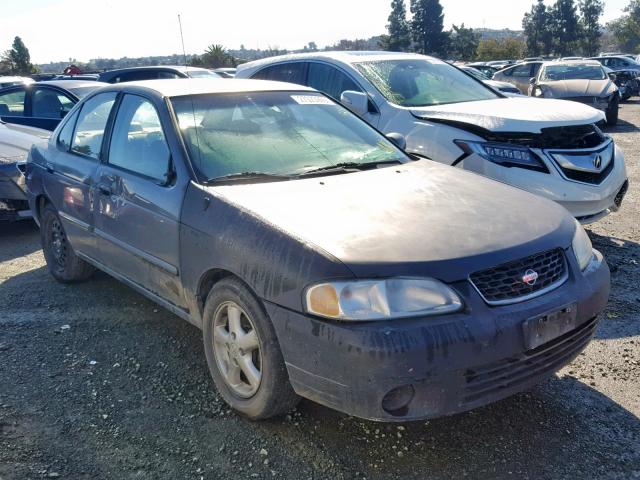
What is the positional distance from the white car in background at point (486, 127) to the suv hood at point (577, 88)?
828 centimetres

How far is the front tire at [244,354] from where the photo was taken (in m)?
2.72

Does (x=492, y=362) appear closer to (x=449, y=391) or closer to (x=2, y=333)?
(x=449, y=391)

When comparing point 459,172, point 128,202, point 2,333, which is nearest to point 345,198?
point 459,172

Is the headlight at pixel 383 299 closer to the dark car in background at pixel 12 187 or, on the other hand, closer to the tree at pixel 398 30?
the dark car in background at pixel 12 187

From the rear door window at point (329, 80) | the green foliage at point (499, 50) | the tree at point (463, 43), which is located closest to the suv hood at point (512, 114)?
the rear door window at point (329, 80)

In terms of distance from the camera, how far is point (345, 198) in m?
3.06

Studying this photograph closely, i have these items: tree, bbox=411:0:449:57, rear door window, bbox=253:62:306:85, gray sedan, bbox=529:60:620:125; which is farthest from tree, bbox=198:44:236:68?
tree, bbox=411:0:449:57

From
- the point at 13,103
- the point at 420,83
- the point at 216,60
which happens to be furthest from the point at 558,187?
the point at 216,60

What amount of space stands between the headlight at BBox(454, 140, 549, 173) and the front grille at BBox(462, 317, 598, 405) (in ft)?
7.96

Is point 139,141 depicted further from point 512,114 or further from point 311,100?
point 512,114

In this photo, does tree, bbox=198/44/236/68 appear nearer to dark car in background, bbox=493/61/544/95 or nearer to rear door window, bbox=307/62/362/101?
dark car in background, bbox=493/61/544/95

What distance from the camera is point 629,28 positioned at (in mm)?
71875

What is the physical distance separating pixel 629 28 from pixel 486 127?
7861 cm

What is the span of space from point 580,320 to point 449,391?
2.61ft
